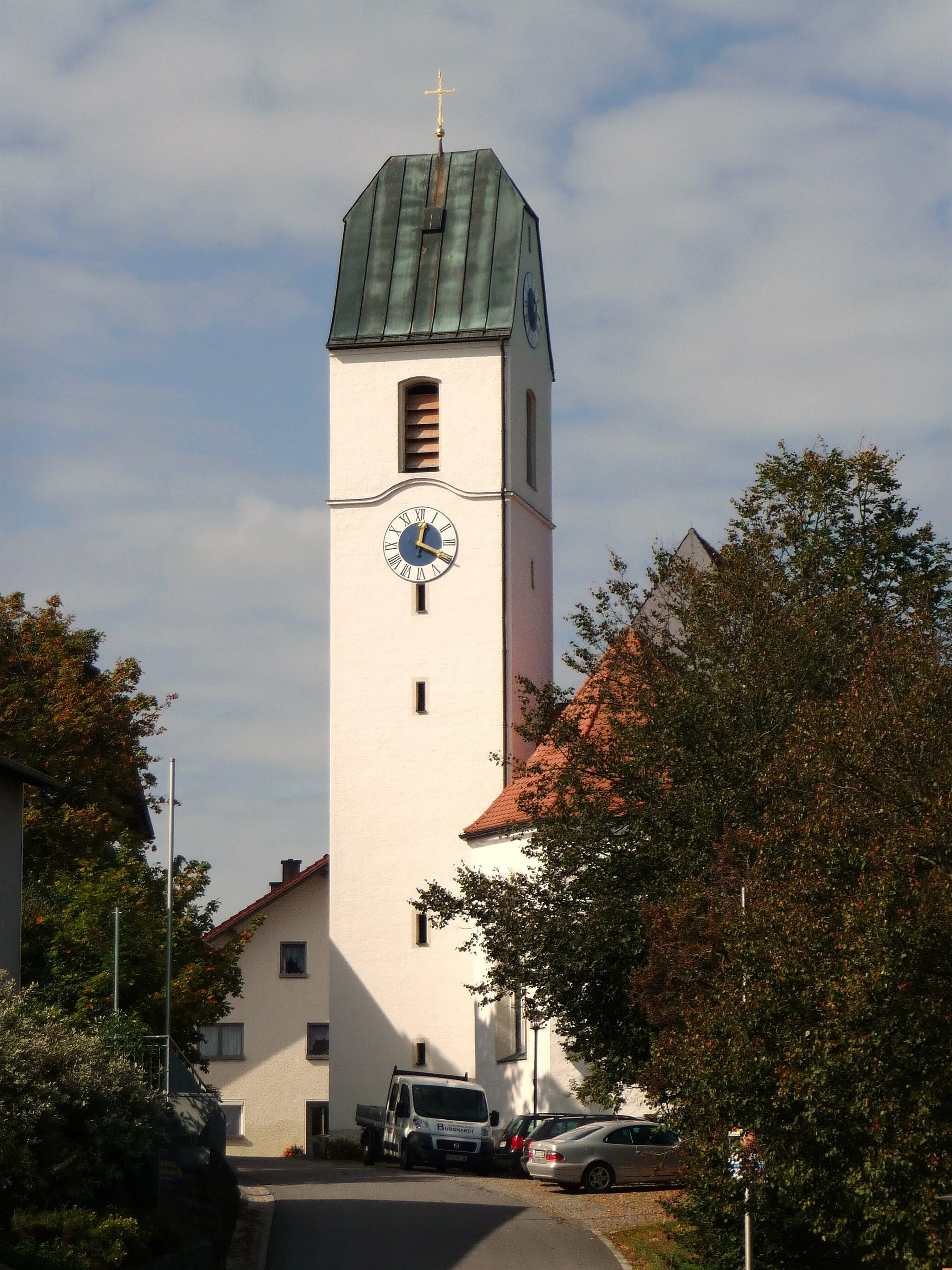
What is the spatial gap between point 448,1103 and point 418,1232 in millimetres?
11172

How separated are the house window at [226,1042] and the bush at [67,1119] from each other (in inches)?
1630

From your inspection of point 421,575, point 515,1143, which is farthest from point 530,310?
point 515,1143

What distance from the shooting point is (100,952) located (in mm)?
28750

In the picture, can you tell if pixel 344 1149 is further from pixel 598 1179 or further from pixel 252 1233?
pixel 252 1233

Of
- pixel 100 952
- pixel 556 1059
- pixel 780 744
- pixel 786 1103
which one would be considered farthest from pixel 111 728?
pixel 786 1103

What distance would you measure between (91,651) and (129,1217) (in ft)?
66.9

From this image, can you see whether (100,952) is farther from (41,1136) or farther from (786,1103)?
(786,1103)

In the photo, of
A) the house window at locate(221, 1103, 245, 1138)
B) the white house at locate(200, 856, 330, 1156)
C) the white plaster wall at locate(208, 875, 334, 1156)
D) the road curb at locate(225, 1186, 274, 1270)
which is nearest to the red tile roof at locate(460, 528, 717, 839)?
the road curb at locate(225, 1186, 274, 1270)

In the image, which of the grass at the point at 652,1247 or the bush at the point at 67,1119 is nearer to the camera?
the bush at the point at 67,1119

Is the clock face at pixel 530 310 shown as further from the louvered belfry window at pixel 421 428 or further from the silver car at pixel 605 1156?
the silver car at pixel 605 1156

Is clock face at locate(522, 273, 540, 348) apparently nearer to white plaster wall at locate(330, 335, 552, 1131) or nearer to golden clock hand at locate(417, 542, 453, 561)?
white plaster wall at locate(330, 335, 552, 1131)

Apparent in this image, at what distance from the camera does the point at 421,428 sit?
47.5 m

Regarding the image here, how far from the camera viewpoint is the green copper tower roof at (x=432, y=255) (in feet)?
155

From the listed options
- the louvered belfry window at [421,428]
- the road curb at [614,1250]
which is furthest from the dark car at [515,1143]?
the louvered belfry window at [421,428]
